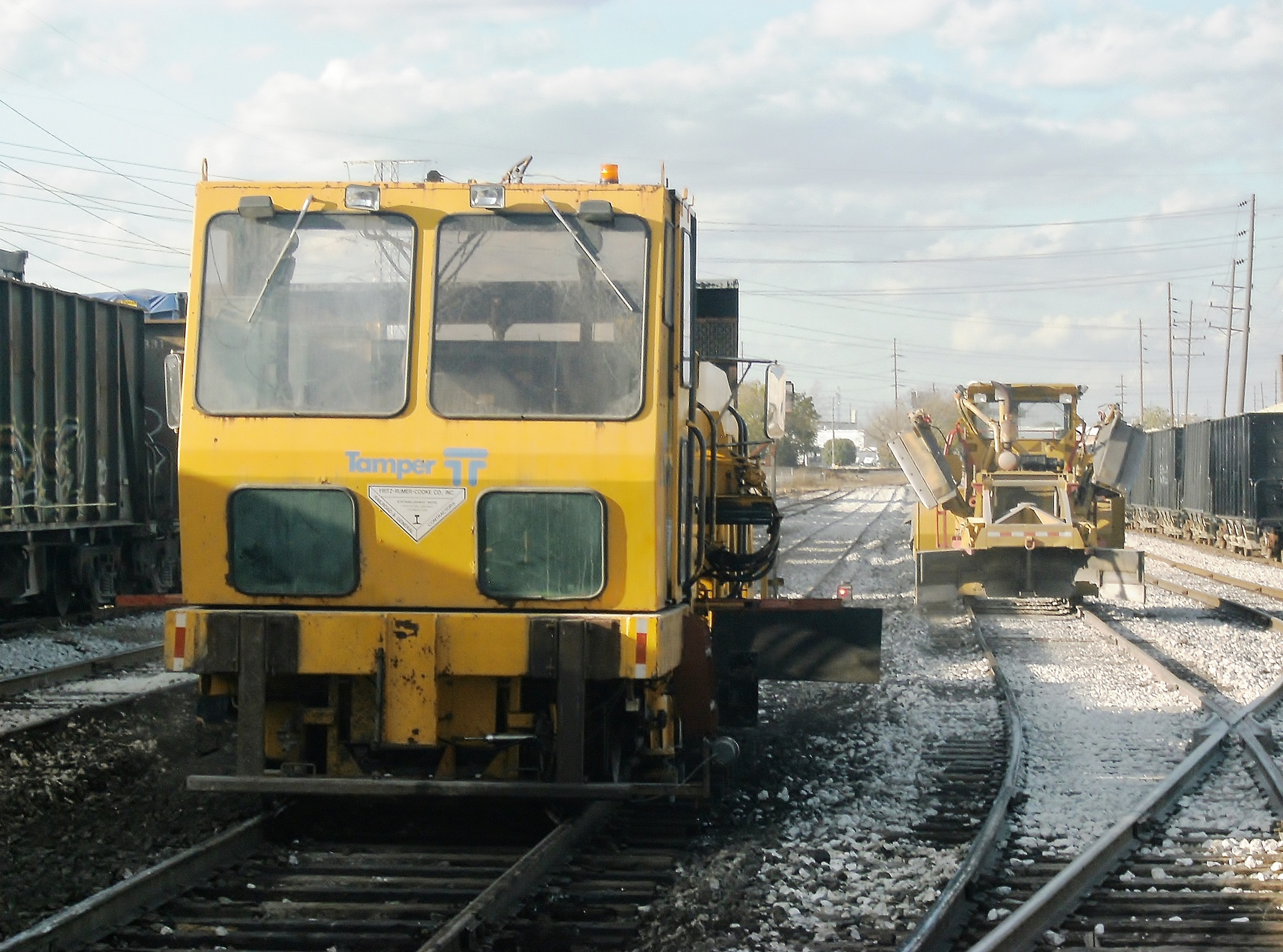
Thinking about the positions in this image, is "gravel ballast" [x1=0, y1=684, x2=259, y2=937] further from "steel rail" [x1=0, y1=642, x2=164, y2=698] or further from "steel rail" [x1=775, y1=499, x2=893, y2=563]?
"steel rail" [x1=775, y1=499, x2=893, y2=563]

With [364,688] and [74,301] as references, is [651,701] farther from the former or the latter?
[74,301]

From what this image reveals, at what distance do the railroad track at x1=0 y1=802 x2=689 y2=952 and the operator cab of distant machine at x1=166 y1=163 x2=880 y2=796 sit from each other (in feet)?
1.02

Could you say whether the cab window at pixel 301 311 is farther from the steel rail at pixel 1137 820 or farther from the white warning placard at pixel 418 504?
the steel rail at pixel 1137 820

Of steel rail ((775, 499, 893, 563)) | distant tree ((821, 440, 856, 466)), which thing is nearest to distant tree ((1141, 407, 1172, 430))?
distant tree ((821, 440, 856, 466))

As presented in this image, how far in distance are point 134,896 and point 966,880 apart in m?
3.20

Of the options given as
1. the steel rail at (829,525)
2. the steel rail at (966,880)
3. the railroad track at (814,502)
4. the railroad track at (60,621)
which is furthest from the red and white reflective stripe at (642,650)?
the railroad track at (814,502)

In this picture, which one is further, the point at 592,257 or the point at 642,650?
the point at 592,257

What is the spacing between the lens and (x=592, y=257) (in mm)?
6320

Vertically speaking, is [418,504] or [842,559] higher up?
[418,504]

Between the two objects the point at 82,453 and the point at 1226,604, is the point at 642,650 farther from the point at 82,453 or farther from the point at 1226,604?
the point at 1226,604

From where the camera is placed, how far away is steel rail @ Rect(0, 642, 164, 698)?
10.7 m

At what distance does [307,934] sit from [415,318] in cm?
267

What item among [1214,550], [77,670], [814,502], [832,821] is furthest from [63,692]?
[814,502]

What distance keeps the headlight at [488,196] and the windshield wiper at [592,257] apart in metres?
0.21
